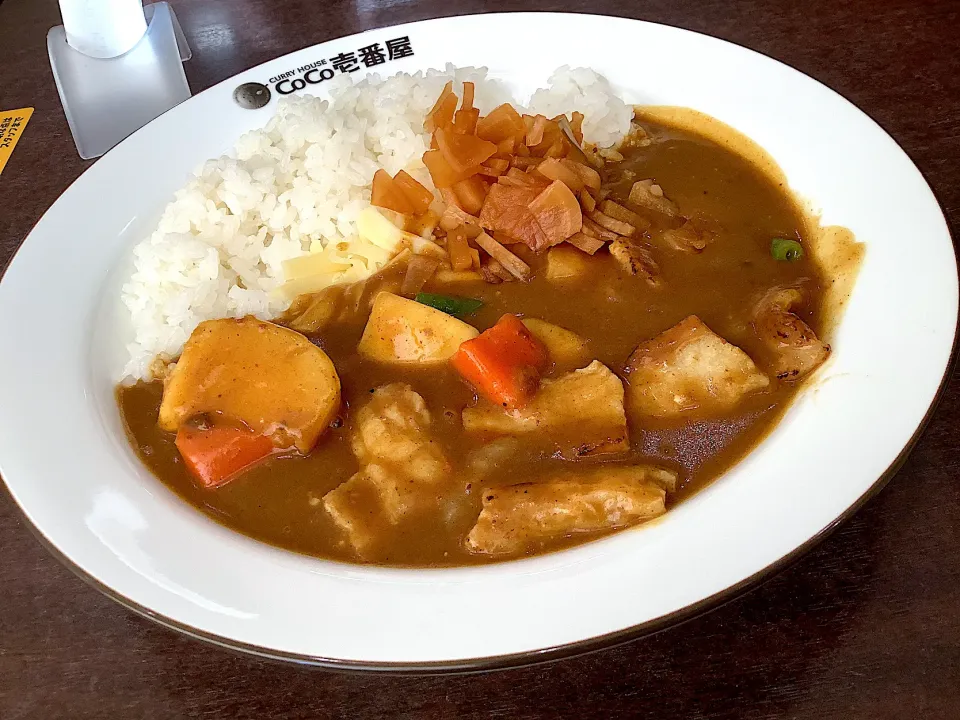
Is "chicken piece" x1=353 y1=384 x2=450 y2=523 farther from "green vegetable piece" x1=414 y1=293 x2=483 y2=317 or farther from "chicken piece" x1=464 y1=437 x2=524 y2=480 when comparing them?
"green vegetable piece" x1=414 y1=293 x2=483 y2=317

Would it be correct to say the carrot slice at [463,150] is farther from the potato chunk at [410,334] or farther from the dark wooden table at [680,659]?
the dark wooden table at [680,659]

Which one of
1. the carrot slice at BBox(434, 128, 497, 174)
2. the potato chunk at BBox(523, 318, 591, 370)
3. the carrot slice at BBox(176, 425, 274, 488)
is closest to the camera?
the carrot slice at BBox(176, 425, 274, 488)

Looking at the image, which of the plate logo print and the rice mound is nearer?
the rice mound

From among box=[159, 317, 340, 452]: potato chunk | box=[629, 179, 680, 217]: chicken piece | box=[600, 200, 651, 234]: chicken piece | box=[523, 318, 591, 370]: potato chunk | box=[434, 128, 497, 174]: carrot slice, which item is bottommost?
box=[159, 317, 340, 452]: potato chunk

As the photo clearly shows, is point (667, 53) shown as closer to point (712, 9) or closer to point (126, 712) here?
point (712, 9)

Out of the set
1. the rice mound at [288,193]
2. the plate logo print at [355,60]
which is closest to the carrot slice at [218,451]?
the rice mound at [288,193]

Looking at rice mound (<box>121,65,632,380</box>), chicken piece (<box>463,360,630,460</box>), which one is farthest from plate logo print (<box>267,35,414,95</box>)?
chicken piece (<box>463,360,630,460</box>)
